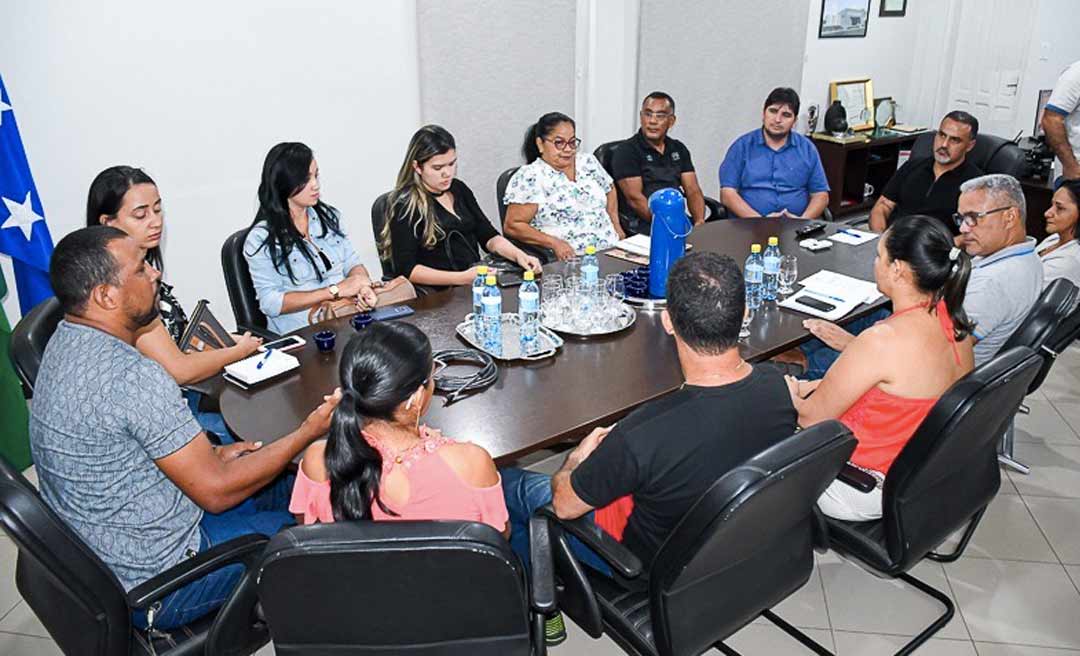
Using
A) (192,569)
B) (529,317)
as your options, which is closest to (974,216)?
(529,317)

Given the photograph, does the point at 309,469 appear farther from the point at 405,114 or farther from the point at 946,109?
the point at 946,109

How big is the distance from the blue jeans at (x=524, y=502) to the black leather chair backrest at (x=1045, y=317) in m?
1.49

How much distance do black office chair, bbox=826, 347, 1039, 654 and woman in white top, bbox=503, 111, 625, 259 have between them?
82.1 inches

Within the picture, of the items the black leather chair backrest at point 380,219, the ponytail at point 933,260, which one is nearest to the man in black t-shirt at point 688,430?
the ponytail at point 933,260

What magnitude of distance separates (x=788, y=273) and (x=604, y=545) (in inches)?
70.0

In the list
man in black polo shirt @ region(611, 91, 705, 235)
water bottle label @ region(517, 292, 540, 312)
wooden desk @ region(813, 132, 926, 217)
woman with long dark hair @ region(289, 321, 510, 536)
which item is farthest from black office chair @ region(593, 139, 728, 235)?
woman with long dark hair @ region(289, 321, 510, 536)

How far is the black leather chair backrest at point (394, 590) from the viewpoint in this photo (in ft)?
4.65

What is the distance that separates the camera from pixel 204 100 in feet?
12.9

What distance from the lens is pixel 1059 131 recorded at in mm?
5039

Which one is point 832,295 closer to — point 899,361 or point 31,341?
point 899,361

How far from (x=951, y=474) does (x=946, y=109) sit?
19.2 feet

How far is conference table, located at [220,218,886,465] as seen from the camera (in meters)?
2.14

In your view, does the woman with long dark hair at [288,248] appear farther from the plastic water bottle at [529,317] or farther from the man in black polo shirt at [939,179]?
the man in black polo shirt at [939,179]

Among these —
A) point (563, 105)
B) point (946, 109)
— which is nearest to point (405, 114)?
point (563, 105)
